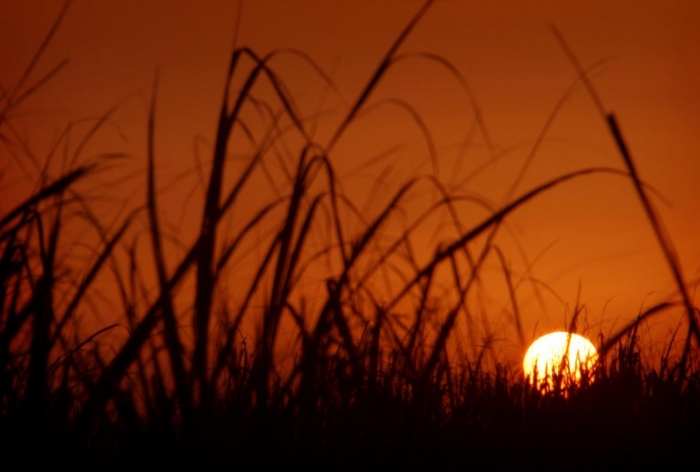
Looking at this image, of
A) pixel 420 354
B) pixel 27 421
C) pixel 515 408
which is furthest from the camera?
pixel 420 354

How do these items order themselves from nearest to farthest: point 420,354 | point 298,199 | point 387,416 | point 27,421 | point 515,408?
point 27,421 → point 298,199 → point 387,416 → point 515,408 → point 420,354

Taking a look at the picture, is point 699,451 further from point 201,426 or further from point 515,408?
point 201,426

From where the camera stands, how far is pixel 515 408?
1631 millimetres

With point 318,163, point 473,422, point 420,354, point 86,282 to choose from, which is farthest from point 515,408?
point 86,282

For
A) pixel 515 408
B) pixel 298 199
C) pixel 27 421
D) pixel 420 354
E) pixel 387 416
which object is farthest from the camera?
pixel 420 354

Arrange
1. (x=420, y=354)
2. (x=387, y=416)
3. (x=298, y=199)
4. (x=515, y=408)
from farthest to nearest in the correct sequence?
(x=420, y=354) → (x=515, y=408) → (x=387, y=416) → (x=298, y=199)

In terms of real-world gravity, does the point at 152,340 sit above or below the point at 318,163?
below

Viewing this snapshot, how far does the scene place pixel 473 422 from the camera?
5.05 feet

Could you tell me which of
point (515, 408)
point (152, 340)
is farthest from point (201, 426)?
point (515, 408)

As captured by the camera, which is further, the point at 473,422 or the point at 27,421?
the point at 473,422

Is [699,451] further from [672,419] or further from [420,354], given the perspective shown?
[420,354]

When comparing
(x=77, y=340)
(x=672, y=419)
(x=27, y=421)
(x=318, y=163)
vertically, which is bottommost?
(x=27, y=421)

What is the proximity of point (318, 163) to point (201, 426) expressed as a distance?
473mm

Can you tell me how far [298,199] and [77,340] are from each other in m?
0.59
